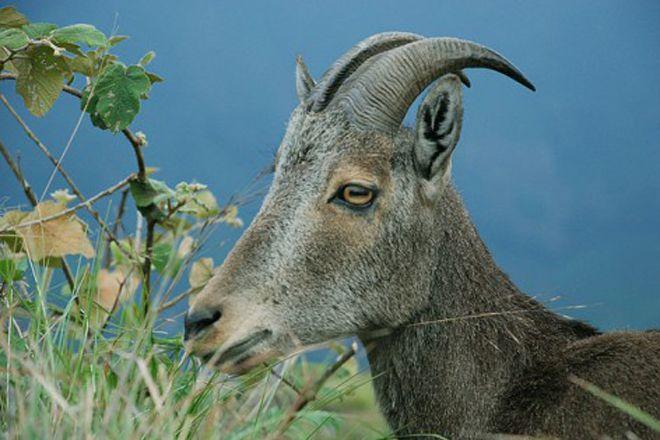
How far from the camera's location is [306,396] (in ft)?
14.4

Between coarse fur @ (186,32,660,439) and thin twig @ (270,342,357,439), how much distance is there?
26 cm

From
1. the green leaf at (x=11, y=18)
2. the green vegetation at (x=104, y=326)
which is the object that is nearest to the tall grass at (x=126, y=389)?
the green vegetation at (x=104, y=326)

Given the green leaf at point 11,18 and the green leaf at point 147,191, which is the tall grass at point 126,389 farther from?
the green leaf at point 11,18

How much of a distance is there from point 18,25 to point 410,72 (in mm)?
2017

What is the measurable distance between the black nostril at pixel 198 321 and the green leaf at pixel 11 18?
6.33 ft

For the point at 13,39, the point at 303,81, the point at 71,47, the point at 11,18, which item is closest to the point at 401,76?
the point at 303,81

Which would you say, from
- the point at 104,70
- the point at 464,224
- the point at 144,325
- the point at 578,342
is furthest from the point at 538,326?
the point at 104,70

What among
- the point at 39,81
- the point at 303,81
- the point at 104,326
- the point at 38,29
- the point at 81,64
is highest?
the point at 303,81

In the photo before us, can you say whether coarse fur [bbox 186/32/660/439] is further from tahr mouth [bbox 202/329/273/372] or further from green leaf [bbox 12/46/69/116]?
green leaf [bbox 12/46/69/116]

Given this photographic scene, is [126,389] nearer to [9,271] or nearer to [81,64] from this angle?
[9,271]

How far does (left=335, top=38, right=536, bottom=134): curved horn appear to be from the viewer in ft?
15.4

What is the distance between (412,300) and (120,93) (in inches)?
71.7

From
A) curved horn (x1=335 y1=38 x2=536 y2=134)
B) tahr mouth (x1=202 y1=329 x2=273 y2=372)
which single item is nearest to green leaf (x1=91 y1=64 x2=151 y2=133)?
curved horn (x1=335 y1=38 x2=536 y2=134)

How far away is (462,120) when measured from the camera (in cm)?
467
